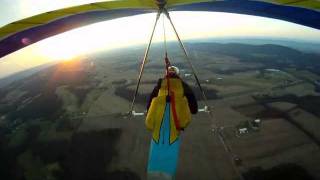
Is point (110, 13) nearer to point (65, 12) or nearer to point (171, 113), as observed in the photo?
point (65, 12)

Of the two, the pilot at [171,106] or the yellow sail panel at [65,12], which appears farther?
the pilot at [171,106]

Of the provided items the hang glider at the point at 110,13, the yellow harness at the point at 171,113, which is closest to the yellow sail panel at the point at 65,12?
the hang glider at the point at 110,13

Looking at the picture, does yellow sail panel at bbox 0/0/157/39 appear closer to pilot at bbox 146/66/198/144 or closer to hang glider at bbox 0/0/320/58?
hang glider at bbox 0/0/320/58

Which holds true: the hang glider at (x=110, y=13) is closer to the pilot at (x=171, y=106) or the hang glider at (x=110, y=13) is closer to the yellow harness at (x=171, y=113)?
the pilot at (x=171, y=106)

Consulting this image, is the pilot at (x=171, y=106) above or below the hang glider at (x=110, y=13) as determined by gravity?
below

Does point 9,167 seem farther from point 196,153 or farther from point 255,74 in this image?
point 255,74

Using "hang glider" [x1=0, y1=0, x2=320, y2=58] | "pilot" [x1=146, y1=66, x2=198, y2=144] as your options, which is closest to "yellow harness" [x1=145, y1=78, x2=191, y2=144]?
"pilot" [x1=146, y1=66, x2=198, y2=144]
